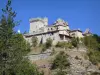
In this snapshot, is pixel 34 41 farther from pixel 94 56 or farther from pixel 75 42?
pixel 94 56

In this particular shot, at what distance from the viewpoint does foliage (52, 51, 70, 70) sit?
54719mm

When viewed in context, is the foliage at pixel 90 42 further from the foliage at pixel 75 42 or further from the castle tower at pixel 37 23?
the castle tower at pixel 37 23

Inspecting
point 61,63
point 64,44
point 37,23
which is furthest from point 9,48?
point 37,23

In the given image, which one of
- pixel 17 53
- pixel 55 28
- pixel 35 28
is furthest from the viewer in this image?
pixel 35 28

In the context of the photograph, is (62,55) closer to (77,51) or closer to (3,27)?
(77,51)

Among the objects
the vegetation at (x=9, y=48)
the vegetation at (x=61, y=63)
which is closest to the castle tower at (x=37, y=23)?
the vegetation at (x=61, y=63)

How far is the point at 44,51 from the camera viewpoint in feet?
197

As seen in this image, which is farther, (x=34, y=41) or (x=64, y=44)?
(x=34, y=41)

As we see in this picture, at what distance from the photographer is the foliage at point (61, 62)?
180 feet

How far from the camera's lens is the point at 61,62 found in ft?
180

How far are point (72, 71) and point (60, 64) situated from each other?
238 cm

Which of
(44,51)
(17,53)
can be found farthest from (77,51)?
(17,53)

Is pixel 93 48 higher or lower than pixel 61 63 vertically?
higher

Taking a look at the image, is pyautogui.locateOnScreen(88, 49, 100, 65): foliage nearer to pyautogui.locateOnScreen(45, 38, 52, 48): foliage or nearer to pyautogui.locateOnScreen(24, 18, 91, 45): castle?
pyautogui.locateOnScreen(24, 18, 91, 45): castle
